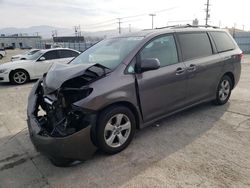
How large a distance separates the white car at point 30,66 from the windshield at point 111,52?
5.64m

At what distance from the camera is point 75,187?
9.48 ft

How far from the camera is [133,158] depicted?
3.46 metres

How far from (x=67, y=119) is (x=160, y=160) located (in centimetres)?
137

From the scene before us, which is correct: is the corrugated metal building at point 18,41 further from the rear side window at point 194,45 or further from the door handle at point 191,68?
the door handle at point 191,68

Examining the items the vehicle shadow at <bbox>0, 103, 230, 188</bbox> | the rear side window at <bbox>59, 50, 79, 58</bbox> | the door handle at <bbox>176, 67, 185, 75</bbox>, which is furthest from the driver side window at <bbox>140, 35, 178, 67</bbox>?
the rear side window at <bbox>59, 50, 79, 58</bbox>

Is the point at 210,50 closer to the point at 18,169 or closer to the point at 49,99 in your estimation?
the point at 49,99

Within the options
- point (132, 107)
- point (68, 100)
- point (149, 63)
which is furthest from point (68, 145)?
point (149, 63)

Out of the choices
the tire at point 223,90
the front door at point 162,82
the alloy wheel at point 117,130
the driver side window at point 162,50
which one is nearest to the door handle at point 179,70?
the front door at point 162,82

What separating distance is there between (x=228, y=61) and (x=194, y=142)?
96.1 inches

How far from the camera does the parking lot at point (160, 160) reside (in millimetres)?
2957

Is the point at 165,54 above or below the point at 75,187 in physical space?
above

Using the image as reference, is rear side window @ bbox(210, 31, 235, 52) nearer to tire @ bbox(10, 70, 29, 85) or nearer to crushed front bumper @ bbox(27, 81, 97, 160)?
crushed front bumper @ bbox(27, 81, 97, 160)

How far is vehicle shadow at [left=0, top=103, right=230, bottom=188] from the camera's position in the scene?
3.04 metres

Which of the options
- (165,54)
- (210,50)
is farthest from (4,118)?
(210,50)
